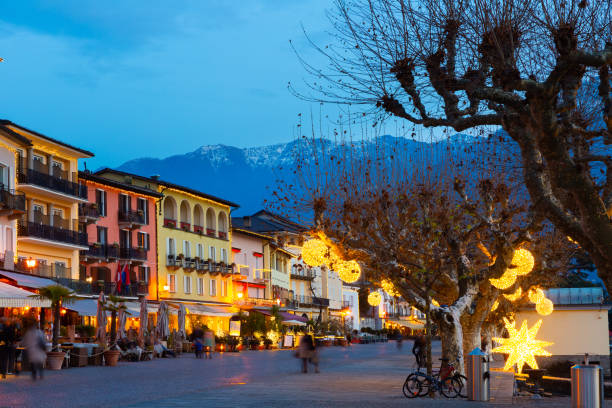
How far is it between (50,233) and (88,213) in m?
6.35

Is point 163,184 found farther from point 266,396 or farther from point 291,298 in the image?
point 266,396

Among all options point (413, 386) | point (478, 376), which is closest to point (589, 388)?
point (478, 376)

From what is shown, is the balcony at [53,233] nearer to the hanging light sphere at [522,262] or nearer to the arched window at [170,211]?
the arched window at [170,211]

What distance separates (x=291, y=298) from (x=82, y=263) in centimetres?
3873

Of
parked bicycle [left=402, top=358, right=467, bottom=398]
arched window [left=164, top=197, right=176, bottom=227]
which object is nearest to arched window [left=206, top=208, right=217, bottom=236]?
arched window [left=164, top=197, right=176, bottom=227]

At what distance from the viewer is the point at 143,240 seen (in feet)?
204

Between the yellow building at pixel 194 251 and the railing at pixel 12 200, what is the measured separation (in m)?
19.0

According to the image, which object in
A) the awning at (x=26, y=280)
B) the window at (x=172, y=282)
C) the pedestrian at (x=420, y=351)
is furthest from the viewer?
the window at (x=172, y=282)

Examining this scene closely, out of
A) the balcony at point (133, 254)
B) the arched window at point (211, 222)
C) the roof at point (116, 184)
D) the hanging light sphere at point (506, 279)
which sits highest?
the roof at point (116, 184)

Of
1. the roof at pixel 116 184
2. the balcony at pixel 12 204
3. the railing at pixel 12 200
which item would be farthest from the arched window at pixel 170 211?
the railing at pixel 12 200

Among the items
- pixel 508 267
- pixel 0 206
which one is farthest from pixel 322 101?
pixel 0 206

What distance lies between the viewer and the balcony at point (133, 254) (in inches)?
2314

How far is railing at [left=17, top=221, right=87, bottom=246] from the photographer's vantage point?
150 ft

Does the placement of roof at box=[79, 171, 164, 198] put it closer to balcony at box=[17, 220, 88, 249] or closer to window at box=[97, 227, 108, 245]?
window at box=[97, 227, 108, 245]
